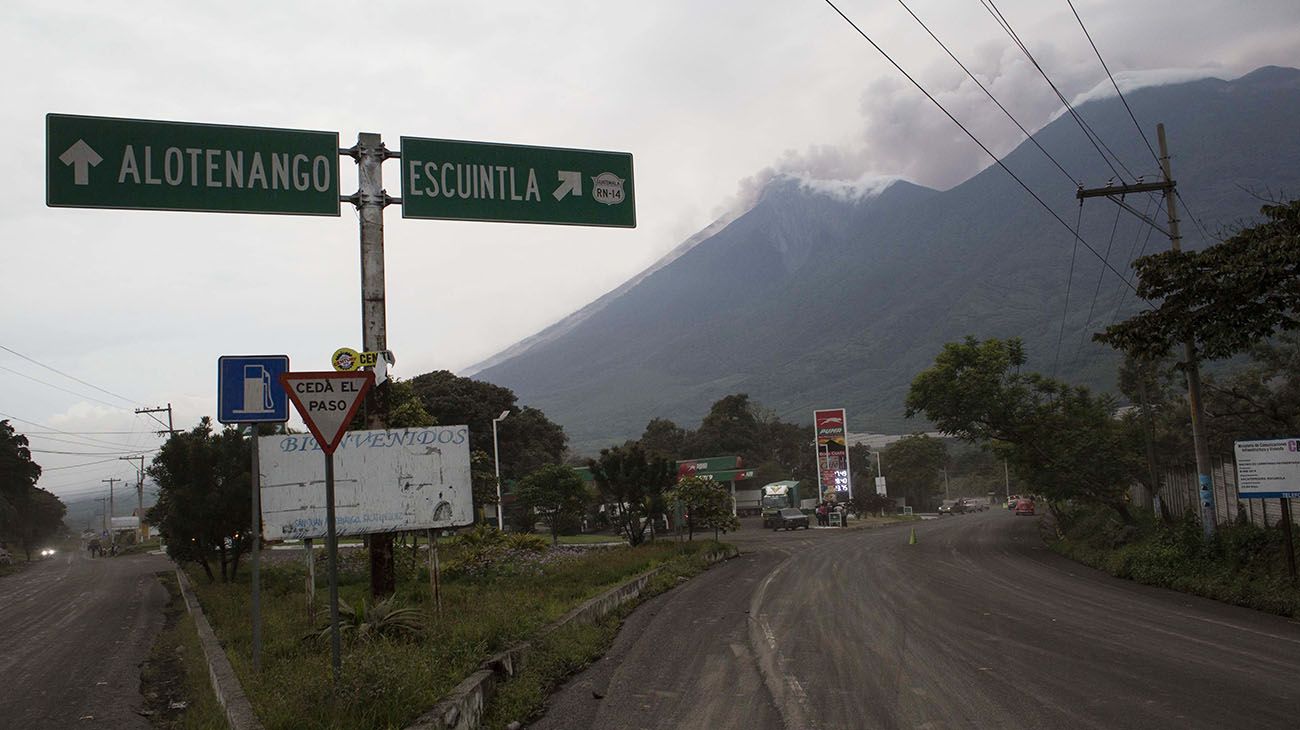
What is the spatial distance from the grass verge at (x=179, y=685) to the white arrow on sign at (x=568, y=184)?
571 centimetres

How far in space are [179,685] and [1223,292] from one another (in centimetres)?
1659

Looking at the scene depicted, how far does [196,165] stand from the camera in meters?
8.26

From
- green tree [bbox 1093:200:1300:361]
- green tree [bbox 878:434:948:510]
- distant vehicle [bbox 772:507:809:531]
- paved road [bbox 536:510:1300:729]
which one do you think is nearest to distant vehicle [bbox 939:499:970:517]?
green tree [bbox 878:434:948:510]

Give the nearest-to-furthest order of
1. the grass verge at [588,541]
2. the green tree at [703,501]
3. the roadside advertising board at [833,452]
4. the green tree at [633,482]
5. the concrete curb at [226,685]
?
1. the concrete curb at [226,685]
2. the green tree at [633,482]
3. the green tree at [703,501]
4. the grass verge at [588,541]
5. the roadside advertising board at [833,452]

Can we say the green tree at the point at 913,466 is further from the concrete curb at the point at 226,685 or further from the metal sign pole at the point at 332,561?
the metal sign pole at the point at 332,561

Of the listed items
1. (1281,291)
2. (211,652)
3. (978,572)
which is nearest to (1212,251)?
(1281,291)

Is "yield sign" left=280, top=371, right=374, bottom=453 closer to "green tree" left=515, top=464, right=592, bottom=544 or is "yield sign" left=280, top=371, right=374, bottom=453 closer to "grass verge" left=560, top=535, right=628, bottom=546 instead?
"grass verge" left=560, top=535, right=628, bottom=546

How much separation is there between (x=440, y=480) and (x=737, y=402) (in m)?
90.8

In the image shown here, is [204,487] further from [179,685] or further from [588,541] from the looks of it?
[588,541]

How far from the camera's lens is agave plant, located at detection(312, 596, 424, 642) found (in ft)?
29.9

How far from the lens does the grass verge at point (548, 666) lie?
743cm

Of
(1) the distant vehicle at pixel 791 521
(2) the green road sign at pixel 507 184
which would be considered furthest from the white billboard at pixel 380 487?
(1) the distant vehicle at pixel 791 521

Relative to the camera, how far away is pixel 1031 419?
2798cm

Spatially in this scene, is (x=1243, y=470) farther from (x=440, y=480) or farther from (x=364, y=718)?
(x=364, y=718)
